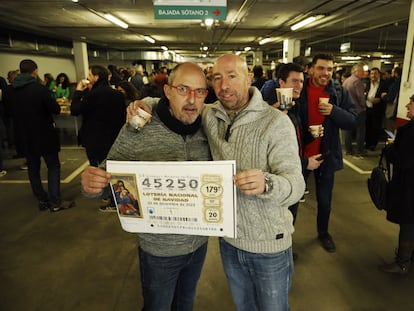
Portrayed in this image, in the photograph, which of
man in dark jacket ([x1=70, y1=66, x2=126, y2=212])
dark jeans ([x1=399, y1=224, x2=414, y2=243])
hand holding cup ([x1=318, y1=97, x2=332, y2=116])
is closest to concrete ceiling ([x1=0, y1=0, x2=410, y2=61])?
man in dark jacket ([x1=70, y1=66, x2=126, y2=212])

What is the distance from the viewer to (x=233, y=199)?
1.31m

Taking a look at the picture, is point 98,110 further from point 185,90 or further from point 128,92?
point 185,90

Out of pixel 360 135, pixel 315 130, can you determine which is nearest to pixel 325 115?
pixel 315 130

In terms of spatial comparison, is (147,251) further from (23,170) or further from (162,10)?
(23,170)

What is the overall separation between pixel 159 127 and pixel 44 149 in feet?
9.89

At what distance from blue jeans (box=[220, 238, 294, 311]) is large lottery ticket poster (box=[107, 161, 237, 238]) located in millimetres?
266

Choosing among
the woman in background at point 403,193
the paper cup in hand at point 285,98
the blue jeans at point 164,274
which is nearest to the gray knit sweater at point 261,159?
the blue jeans at point 164,274

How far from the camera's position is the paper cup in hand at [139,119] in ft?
4.67

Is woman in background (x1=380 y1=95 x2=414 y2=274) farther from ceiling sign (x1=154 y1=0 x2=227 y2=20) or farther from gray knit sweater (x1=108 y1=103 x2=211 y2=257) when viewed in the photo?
ceiling sign (x1=154 y1=0 x2=227 y2=20)

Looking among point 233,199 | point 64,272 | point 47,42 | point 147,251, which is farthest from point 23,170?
point 47,42

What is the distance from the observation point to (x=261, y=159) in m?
1.43

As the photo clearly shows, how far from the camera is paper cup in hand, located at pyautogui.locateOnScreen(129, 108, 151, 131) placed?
142 centimetres

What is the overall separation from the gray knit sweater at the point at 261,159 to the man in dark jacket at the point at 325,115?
4.53 ft

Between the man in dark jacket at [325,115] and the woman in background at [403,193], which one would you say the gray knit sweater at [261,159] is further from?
the woman in background at [403,193]
